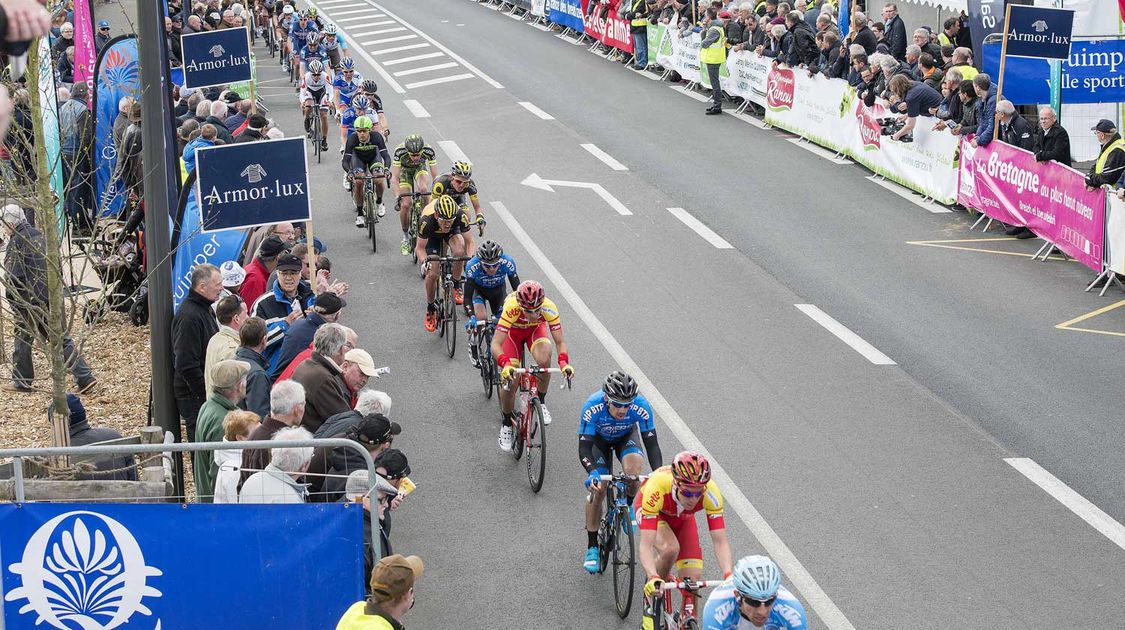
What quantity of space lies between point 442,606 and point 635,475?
1674mm

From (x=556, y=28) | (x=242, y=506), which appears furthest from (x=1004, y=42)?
(x=556, y=28)

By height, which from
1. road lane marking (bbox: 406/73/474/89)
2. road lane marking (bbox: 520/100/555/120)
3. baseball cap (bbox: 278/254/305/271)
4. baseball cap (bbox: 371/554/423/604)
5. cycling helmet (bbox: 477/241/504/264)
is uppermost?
baseball cap (bbox: 278/254/305/271)

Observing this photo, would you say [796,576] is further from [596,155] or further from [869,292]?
[596,155]

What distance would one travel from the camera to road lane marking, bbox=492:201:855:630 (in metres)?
9.41

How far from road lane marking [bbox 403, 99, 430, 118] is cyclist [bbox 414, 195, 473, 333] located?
45.0 ft

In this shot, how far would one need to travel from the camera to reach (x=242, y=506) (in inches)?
294

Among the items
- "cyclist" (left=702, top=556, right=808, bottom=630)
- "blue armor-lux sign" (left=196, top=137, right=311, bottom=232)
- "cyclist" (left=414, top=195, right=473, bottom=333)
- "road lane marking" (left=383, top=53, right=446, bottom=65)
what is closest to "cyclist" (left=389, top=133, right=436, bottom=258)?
"cyclist" (left=414, top=195, right=473, bottom=333)

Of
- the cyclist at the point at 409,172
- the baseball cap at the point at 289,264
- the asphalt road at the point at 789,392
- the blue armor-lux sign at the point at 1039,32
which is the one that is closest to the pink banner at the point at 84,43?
the asphalt road at the point at 789,392

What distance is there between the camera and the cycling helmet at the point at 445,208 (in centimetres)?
1516

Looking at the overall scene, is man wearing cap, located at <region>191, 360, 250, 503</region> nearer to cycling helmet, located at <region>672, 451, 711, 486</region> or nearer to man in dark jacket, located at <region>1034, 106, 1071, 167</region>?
cycling helmet, located at <region>672, 451, 711, 486</region>

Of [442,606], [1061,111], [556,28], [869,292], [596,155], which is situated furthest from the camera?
[556,28]

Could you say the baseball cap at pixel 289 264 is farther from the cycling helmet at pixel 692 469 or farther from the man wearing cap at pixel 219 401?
the cycling helmet at pixel 692 469

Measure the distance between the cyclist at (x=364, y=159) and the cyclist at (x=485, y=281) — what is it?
5.97 metres

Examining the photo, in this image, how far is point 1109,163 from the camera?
621 inches
